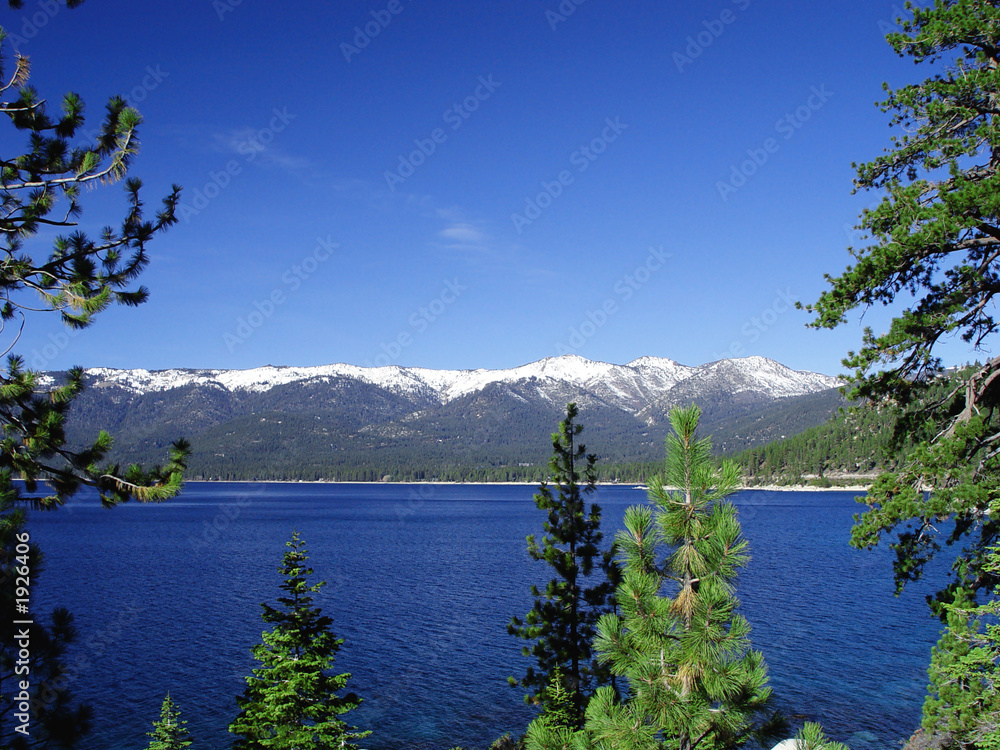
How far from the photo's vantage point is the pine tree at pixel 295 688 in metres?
16.0

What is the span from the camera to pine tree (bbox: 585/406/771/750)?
736cm

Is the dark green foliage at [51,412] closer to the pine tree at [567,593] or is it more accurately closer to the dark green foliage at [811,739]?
the dark green foliage at [811,739]

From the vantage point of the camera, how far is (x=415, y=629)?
149 ft

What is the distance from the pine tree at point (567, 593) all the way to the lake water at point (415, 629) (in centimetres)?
903

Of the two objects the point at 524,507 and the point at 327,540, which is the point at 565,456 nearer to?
the point at 327,540

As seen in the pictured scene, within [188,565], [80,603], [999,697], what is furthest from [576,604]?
[188,565]

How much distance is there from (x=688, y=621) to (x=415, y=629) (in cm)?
4152

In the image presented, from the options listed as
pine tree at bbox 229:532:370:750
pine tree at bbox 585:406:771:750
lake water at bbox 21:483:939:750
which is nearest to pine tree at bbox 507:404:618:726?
pine tree at bbox 229:532:370:750

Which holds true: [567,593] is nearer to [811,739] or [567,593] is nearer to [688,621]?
[688,621]

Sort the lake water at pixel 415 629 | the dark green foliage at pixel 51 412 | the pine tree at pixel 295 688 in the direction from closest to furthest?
the dark green foliage at pixel 51 412 → the pine tree at pixel 295 688 → the lake water at pixel 415 629

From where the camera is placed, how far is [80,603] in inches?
2090

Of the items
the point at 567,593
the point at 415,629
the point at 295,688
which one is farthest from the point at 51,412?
the point at 415,629

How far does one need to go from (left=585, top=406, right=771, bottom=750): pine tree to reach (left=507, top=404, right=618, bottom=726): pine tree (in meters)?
14.1

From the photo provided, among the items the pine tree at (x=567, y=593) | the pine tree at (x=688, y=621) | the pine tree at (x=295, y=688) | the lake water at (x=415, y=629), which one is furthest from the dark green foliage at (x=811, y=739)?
the pine tree at (x=567, y=593)
